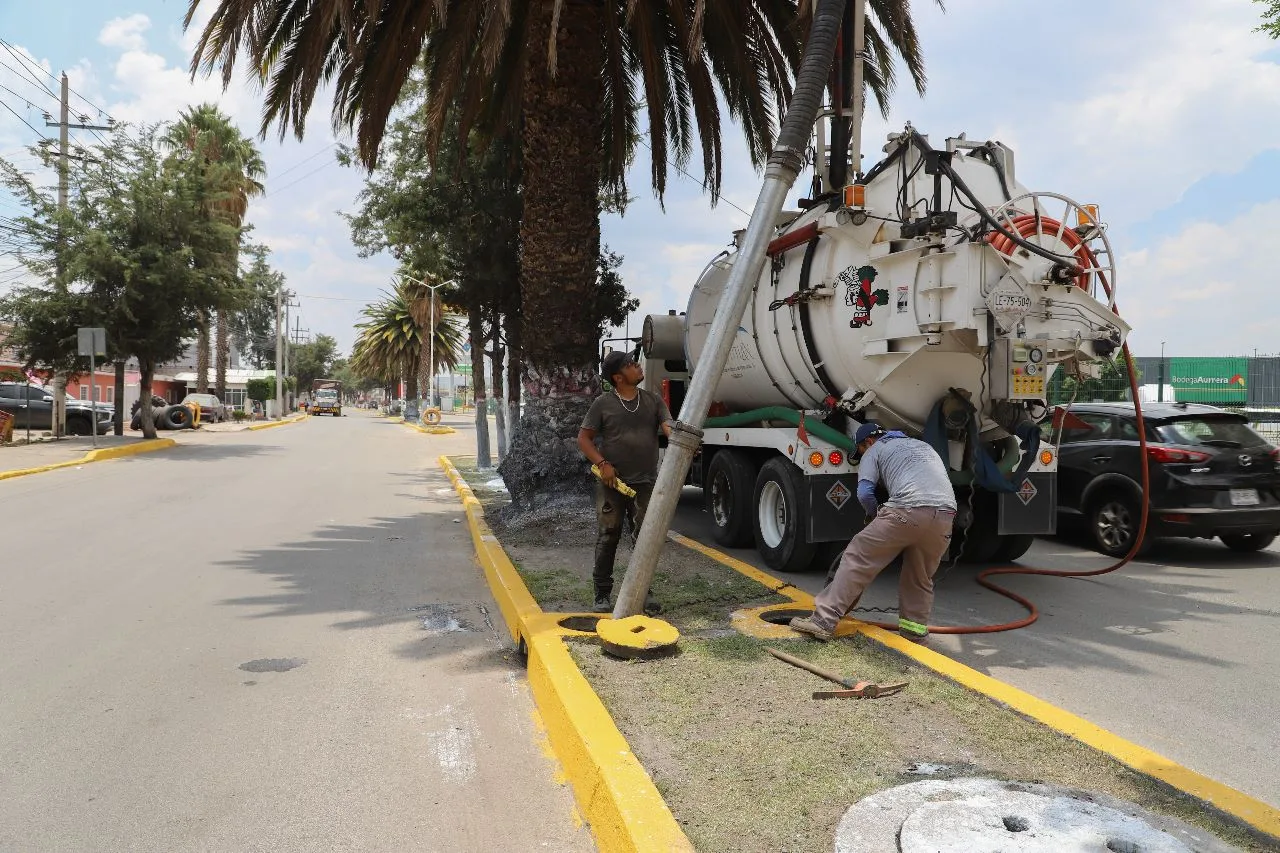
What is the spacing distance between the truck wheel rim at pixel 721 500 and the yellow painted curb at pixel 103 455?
12.6 metres

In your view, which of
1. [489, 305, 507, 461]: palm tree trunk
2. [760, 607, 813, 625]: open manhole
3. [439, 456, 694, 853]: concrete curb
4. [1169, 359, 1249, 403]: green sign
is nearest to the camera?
[439, 456, 694, 853]: concrete curb

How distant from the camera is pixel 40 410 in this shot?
27.2 m

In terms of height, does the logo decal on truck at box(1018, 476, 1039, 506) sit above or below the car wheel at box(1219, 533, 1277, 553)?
above

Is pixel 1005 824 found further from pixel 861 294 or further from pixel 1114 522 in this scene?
pixel 1114 522

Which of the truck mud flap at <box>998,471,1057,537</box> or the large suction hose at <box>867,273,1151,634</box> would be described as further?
the truck mud flap at <box>998,471,1057,537</box>

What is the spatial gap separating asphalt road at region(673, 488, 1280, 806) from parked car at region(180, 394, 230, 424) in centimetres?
3689

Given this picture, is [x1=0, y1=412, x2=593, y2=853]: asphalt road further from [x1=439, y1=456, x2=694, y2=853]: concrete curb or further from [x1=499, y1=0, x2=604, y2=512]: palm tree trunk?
[x1=499, y1=0, x2=604, y2=512]: palm tree trunk

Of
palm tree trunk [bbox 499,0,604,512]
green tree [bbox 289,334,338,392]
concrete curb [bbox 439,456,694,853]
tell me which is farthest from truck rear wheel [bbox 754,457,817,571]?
green tree [bbox 289,334,338,392]

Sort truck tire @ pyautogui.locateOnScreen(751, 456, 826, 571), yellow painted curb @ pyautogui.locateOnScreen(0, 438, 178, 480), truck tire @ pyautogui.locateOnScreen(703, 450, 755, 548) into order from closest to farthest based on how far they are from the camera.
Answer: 1. truck tire @ pyautogui.locateOnScreen(751, 456, 826, 571)
2. truck tire @ pyautogui.locateOnScreen(703, 450, 755, 548)
3. yellow painted curb @ pyautogui.locateOnScreen(0, 438, 178, 480)

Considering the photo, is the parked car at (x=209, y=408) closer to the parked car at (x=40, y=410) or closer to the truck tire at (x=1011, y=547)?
the parked car at (x=40, y=410)

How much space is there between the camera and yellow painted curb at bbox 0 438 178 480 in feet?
51.2

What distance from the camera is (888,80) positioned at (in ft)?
41.6

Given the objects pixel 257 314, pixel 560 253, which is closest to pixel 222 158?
pixel 560 253

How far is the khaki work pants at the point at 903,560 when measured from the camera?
211 inches
